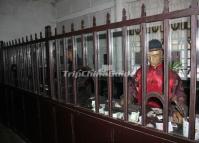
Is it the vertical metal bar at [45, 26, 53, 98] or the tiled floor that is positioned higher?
the vertical metal bar at [45, 26, 53, 98]

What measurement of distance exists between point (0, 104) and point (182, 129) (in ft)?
16.6

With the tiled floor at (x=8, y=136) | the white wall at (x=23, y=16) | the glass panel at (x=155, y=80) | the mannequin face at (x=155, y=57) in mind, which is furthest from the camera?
the white wall at (x=23, y=16)

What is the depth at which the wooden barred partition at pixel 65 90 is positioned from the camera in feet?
4.89

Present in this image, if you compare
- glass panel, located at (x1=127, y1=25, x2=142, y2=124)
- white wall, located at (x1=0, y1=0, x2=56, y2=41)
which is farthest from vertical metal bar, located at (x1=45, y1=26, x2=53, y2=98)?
white wall, located at (x1=0, y1=0, x2=56, y2=41)

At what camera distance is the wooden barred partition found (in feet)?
4.89

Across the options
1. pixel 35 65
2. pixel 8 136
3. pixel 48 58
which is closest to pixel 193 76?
pixel 48 58

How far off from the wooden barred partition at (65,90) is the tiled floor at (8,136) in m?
0.15

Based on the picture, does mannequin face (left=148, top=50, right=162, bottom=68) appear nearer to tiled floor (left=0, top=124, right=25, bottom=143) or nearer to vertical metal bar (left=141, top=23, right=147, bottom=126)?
vertical metal bar (left=141, top=23, right=147, bottom=126)

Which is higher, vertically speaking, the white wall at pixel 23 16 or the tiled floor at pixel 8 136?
the white wall at pixel 23 16

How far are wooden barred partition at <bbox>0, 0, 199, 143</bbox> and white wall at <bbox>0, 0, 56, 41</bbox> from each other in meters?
2.15

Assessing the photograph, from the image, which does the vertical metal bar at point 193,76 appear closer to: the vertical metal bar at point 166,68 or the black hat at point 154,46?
the vertical metal bar at point 166,68

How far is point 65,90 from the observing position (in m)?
2.62

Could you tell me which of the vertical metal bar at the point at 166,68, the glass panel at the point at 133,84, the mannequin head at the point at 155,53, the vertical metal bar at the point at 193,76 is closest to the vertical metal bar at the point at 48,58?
the glass panel at the point at 133,84

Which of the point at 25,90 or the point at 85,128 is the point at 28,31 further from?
the point at 85,128
